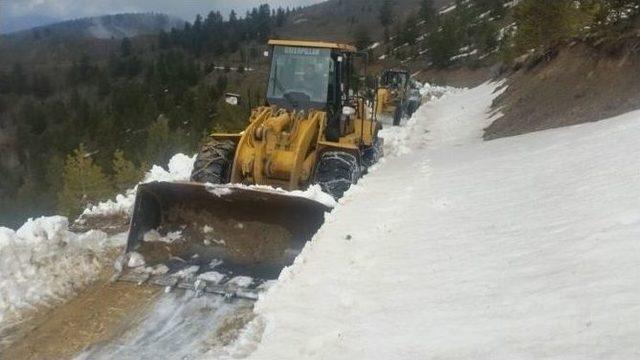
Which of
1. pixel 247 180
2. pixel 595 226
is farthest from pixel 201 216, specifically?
pixel 595 226

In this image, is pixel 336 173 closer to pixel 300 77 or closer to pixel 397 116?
pixel 300 77

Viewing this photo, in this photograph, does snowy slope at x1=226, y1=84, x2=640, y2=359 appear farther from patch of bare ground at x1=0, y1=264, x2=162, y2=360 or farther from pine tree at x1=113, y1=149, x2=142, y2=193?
pine tree at x1=113, y1=149, x2=142, y2=193

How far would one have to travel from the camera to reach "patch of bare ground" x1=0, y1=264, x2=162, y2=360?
5.79 metres

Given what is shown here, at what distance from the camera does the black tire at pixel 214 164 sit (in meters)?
9.67

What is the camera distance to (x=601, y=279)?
16.8 ft

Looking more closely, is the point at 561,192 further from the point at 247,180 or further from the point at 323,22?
the point at 323,22

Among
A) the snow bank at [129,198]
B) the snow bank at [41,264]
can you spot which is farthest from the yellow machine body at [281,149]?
the snow bank at [41,264]

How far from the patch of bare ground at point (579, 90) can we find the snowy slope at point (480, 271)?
449cm

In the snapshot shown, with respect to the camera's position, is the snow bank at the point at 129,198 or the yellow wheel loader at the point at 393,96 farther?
the yellow wheel loader at the point at 393,96


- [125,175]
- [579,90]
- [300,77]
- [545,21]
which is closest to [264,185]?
Result: [300,77]

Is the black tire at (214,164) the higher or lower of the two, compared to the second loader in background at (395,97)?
higher

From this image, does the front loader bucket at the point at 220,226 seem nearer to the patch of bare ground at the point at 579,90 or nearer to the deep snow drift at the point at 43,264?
the deep snow drift at the point at 43,264

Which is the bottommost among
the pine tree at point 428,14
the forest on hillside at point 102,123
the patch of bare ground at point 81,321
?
the forest on hillside at point 102,123

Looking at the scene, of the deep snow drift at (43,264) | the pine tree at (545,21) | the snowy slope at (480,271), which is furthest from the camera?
the pine tree at (545,21)
